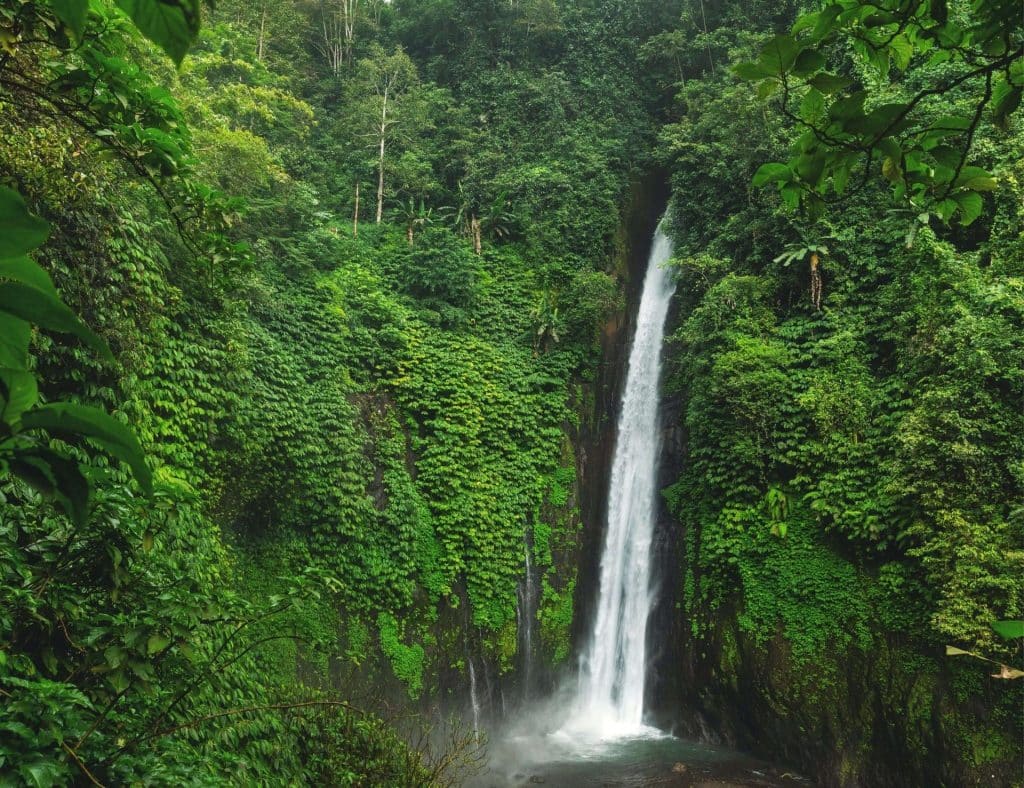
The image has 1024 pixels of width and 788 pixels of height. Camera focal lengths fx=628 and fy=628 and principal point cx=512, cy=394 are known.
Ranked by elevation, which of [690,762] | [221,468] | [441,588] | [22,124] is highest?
[22,124]

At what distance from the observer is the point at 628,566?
11.5m

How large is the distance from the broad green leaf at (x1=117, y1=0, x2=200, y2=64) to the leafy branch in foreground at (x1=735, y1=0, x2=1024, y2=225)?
96 cm

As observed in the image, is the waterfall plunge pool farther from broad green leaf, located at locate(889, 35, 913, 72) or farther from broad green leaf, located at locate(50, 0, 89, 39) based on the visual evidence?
broad green leaf, located at locate(50, 0, 89, 39)

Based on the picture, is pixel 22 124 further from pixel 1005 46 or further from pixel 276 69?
pixel 276 69

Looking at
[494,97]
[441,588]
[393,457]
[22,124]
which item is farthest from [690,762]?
[494,97]

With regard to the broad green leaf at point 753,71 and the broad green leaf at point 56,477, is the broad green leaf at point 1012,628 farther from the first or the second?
the broad green leaf at point 56,477

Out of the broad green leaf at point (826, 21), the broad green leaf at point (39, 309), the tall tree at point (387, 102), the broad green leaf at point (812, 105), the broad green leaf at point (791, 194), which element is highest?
the tall tree at point (387, 102)

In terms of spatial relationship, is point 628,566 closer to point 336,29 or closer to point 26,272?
point 26,272

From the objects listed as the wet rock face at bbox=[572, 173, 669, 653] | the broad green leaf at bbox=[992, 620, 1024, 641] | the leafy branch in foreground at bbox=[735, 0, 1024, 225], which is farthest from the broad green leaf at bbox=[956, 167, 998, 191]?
the wet rock face at bbox=[572, 173, 669, 653]

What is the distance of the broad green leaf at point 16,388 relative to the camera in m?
0.59

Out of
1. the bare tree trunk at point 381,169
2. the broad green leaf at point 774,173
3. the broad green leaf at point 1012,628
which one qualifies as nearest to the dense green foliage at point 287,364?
the bare tree trunk at point 381,169

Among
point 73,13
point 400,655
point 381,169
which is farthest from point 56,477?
point 381,169

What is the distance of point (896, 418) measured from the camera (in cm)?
825

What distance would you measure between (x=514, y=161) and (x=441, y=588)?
1166cm
